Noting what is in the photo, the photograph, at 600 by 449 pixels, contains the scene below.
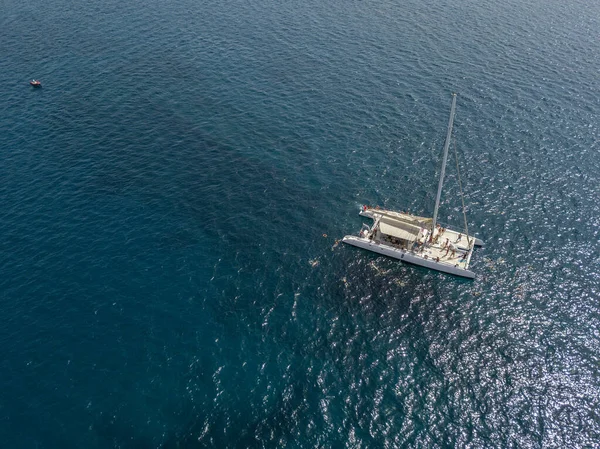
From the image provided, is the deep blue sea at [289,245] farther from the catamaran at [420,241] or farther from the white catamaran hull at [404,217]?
the white catamaran hull at [404,217]

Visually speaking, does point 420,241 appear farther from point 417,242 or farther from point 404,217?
point 404,217

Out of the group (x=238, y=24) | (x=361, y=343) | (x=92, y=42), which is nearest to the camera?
(x=361, y=343)

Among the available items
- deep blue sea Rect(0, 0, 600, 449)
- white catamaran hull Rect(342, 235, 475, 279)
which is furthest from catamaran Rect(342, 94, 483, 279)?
deep blue sea Rect(0, 0, 600, 449)

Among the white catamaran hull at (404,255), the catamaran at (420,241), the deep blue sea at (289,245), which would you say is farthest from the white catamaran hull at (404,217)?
the white catamaran hull at (404,255)

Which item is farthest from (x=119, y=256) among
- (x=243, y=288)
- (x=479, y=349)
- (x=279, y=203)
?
(x=479, y=349)

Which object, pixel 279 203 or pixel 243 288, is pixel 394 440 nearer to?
pixel 243 288

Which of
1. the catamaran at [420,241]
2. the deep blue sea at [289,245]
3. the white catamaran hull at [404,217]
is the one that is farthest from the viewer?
the white catamaran hull at [404,217]

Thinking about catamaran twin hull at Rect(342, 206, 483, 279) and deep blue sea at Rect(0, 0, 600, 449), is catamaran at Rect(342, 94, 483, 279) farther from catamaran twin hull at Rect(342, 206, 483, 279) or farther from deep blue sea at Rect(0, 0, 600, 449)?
deep blue sea at Rect(0, 0, 600, 449)
